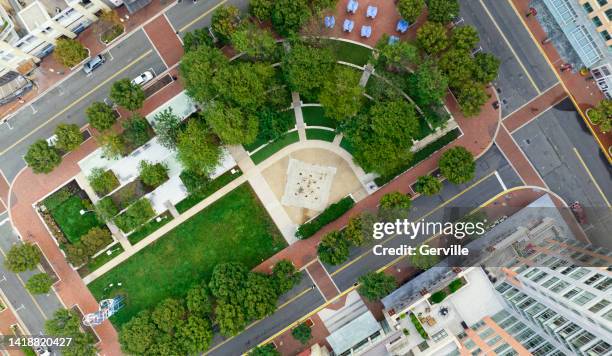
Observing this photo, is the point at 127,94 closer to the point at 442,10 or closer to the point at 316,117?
the point at 316,117

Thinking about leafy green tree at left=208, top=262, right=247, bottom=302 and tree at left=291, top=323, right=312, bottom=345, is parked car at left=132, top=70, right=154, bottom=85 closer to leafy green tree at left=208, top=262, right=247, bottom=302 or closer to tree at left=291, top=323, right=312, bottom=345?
leafy green tree at left=208, top=262, right=247, bottom=302

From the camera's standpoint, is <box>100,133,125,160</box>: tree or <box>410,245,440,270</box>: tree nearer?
<box>100,133,125,160</box>: tree

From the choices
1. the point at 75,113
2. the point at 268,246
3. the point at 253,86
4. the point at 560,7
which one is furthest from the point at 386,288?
the point at 75,113

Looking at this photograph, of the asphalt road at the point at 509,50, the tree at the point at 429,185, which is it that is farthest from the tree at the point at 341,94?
the asphalt road at the point at 509,50

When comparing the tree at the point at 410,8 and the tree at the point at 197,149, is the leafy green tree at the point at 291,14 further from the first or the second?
the tree at the point at 197,149

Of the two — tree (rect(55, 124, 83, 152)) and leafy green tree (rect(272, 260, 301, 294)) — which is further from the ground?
tree (rect(55, 124, 83, 152))

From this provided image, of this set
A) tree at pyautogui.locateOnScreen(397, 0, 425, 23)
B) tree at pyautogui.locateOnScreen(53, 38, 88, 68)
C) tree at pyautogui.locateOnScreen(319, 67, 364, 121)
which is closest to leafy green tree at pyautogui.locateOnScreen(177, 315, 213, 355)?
tree at pyautogui.locateOnScreen(319, 67, 364, 121)

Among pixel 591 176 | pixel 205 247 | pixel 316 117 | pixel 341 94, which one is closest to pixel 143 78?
pixel 316 117
